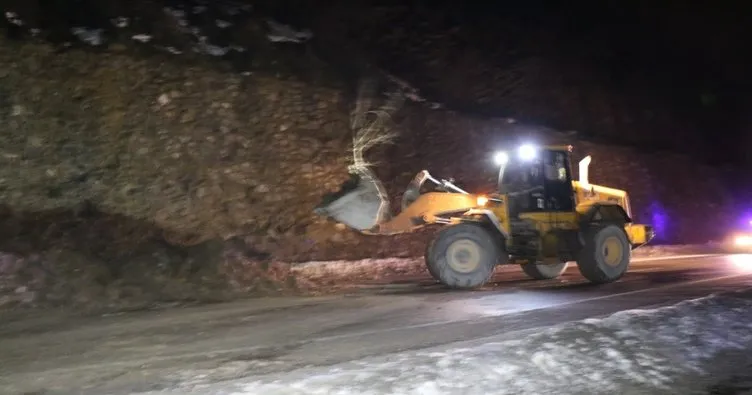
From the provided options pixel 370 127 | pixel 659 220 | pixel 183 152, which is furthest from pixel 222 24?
pixel 659 220

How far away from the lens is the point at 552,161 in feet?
46.6

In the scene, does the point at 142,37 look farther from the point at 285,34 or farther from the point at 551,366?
the point at 551,366

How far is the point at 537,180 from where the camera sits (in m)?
14.1

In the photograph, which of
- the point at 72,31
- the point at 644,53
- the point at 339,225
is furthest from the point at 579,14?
the point at 72,31

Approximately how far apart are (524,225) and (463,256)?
1474 mm

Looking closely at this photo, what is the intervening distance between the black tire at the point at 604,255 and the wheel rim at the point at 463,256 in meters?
2.27

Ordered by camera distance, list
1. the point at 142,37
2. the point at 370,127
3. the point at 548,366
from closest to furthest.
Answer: the point at 548,366 < the point at 142,37 < the point at 370,127

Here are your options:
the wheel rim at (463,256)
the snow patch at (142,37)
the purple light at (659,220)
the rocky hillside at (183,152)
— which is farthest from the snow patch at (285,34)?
the purple light at (659,220)

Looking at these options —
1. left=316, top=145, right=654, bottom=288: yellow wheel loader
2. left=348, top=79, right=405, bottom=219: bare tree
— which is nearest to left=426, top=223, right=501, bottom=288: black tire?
left=316, top=145, right=654, bottom=288: yellow wheel loader

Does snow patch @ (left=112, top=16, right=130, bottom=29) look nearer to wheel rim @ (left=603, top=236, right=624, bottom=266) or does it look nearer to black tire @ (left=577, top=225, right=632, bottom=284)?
black tire @ (left=577, top=225, right=632, bottom=284)

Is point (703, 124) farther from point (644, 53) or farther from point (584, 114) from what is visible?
point (584, 114)

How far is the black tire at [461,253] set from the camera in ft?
43.5

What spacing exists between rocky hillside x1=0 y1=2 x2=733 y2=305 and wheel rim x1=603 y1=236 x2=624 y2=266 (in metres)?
6.05

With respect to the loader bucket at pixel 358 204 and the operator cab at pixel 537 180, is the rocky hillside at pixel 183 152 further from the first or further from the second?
the operator cab at pixel 537 180
